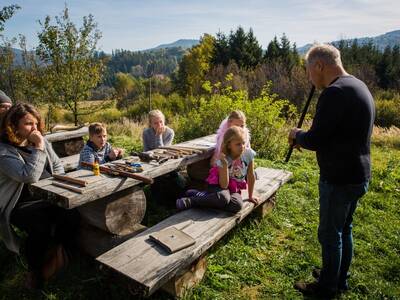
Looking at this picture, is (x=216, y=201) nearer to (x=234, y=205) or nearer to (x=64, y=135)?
(x=234, y=205)

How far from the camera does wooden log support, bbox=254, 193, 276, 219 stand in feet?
14.6

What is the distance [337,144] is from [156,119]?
3.22 metres

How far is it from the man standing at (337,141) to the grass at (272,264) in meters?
0.63

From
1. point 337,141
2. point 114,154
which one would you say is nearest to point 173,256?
point 337,141

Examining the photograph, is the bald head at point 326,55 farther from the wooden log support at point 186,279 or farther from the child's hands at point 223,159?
the wooden log support at point 186,279

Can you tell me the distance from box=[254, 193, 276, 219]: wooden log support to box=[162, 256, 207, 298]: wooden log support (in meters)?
1.49

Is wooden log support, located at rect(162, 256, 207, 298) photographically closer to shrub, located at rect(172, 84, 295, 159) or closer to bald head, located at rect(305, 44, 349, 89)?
bald head, located at rect(305, 44, 349, 89)

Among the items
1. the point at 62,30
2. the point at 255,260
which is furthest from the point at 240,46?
the point at 255,260

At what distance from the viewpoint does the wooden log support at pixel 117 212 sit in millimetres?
3250

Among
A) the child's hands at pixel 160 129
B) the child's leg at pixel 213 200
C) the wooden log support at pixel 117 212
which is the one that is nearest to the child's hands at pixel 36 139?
the wooden log support at pixel 117 212

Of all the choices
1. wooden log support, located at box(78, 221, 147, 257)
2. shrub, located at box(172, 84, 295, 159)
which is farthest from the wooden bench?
shrub, located at box(172, 84, 295, 159)

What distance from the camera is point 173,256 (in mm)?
2678

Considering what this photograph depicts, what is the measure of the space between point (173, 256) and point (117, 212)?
37.1 inches

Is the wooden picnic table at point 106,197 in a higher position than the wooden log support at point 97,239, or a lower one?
higher
